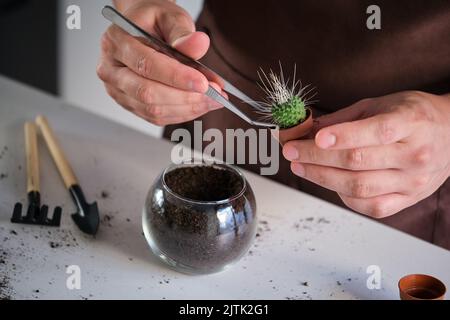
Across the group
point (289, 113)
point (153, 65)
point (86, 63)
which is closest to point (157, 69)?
point (153, 65)

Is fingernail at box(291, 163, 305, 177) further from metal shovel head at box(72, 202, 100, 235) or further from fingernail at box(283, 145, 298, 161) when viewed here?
metal shovel head at box(72, 202, 100, 235)

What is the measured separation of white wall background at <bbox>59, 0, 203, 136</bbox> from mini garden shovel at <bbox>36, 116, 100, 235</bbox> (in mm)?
733

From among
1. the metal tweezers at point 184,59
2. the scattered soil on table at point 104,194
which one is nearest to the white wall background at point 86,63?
the scattered soil on table at point 104,194

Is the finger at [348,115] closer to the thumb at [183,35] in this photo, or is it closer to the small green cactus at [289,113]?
the small green cactus at [289,113]

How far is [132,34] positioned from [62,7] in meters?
1.11

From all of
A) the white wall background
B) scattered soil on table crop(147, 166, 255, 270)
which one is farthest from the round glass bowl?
the white wall background

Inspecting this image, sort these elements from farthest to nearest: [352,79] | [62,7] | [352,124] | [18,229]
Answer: [62,7] < [352,79] < [18,229] < [352,124]

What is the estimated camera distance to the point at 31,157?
2.84 ft

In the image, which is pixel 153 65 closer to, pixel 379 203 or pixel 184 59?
pixel 184 59

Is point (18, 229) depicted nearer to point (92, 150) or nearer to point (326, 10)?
point (92, 150)

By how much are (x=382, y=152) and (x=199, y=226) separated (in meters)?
0.21

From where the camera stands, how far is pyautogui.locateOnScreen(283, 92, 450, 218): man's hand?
0.62 m
